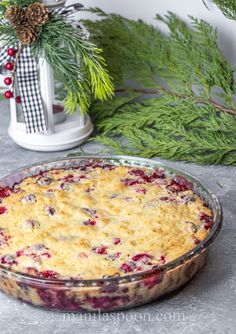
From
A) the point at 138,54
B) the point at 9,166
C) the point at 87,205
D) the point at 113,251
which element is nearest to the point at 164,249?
the point at 113,251

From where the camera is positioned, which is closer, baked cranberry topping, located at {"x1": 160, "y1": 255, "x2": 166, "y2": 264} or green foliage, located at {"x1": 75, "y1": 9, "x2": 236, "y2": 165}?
baked cranberry topping, located at {"x1": 160, "y1": 255, "x2": 166, "y2": 264}

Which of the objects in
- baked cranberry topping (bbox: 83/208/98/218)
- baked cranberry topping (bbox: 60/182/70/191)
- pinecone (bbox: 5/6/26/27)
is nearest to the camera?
baked cranberry topping (bbox: 83/208/98/218)

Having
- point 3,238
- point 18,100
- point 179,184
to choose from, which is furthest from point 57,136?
point 3,238

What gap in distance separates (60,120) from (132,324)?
75cm

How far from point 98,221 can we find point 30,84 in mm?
530

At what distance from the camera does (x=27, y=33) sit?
1715 mm

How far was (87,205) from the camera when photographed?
1460 millimetres

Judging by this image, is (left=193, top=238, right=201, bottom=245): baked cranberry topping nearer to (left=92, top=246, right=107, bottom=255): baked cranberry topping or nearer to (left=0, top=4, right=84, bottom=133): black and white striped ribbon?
(left=92, top=246, right=107, bottom=255): baked cranberry topping

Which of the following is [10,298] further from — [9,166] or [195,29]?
[195,29]

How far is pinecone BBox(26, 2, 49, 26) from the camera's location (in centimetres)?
171

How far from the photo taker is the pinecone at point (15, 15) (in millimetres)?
1691

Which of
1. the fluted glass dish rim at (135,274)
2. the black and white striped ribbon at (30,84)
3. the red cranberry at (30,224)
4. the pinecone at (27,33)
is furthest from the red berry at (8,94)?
the red cranberry at (30,224)

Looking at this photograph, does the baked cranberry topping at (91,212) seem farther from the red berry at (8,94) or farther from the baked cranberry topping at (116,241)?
the red berry at (8,94)

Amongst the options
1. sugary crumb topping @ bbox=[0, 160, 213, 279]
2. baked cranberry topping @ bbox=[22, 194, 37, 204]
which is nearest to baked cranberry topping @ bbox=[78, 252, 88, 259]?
sugary crumb topping @ bbox=[0, 160, 213, 279]
